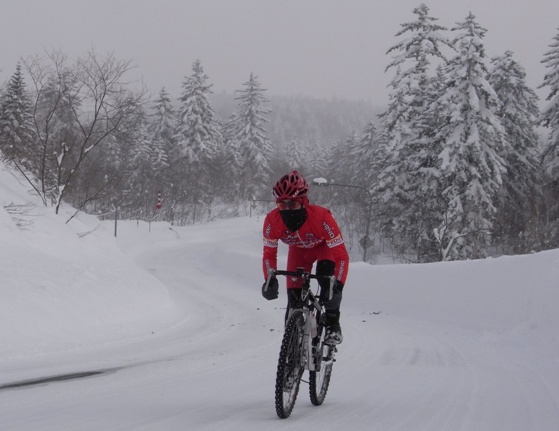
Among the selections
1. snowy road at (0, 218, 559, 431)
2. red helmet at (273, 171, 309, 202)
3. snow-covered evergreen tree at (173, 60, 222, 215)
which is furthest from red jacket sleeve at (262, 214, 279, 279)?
snow-covered evergreen tree at (173, 60, 222, 215)

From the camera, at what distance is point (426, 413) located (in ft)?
16.9

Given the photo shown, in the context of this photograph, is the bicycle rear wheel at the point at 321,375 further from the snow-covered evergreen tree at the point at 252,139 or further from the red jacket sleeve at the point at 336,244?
the snow-covered evergreen tree at the point at 252,139

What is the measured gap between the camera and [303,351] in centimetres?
502

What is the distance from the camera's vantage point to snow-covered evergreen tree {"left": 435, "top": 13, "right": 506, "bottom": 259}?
30.0m

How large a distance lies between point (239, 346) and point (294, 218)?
525 centimetres

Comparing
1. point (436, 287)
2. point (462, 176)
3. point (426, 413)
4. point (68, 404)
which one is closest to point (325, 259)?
point (426, 413)

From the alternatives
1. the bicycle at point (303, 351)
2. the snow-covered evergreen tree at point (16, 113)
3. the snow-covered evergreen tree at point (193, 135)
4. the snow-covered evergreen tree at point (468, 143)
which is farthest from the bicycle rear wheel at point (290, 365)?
the snow-covered evergreen tree at point (193, 135)

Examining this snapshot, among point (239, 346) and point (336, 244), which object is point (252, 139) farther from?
point (336, 244)

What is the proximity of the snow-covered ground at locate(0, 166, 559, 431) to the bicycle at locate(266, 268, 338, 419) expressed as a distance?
0.71ft

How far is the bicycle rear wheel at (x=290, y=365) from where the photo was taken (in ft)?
15.1

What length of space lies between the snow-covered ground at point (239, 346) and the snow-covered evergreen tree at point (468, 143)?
1348cm

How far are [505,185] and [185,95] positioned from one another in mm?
38837

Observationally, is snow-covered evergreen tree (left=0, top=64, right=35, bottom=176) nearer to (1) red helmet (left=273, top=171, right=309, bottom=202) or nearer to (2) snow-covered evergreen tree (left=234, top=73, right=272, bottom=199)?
(2) snow-covered evergreen tree (left=234, top=73, right=272, bottom=199)

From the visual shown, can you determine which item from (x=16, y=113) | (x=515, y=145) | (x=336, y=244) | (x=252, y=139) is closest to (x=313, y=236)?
(x=336, y=244)
